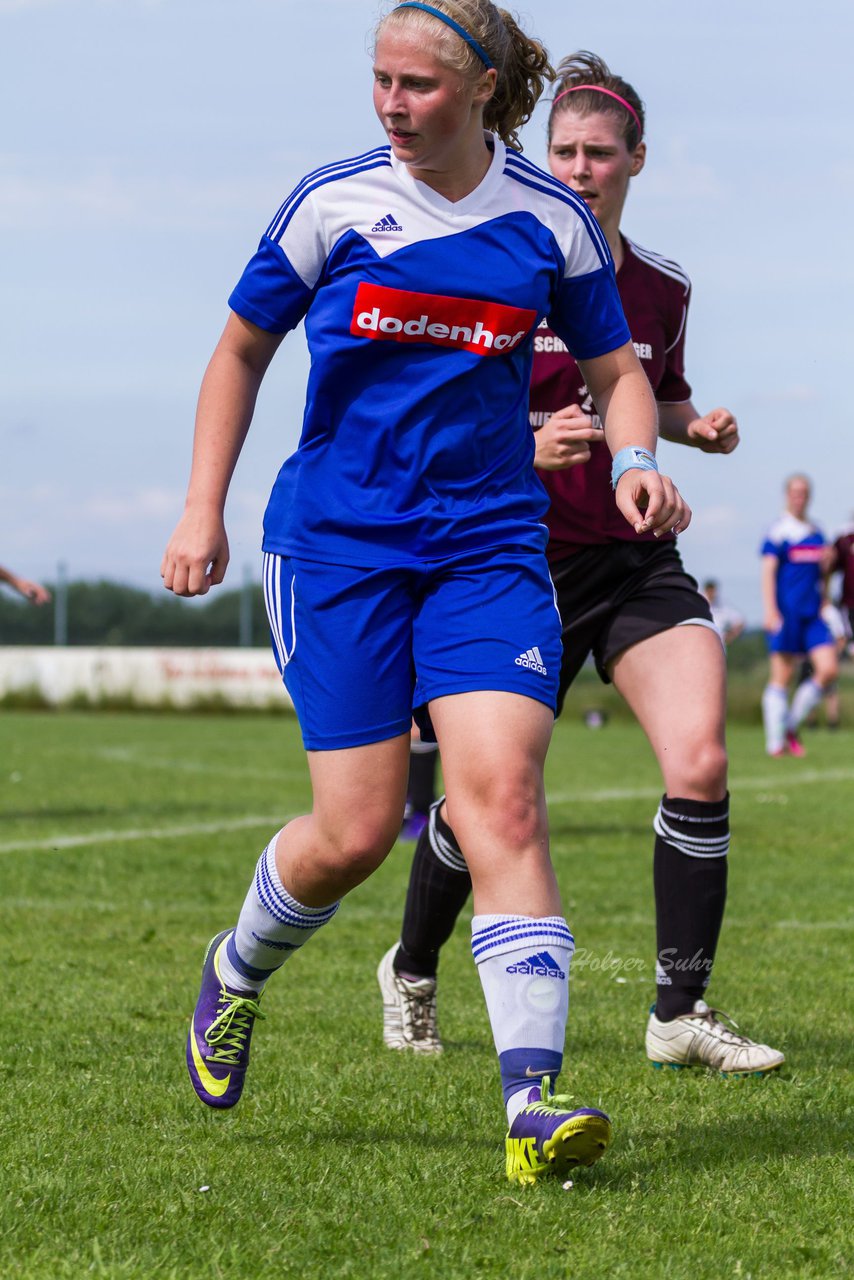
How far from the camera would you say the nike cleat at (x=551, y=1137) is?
3043mm

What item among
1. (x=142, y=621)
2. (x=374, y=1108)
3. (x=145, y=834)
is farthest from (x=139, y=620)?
(x=374, y=1108)

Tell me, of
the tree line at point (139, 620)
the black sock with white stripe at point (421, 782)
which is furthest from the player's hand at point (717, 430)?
the tree line at point (139, 620)

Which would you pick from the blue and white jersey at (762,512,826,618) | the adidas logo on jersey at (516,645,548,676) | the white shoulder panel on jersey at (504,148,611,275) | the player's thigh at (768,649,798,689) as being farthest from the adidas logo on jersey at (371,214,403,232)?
the blue and white jersey at (762,512,826,618)

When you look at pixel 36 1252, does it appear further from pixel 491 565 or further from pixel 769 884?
pixel 769 884

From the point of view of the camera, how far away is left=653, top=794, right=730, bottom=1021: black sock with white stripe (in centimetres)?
452

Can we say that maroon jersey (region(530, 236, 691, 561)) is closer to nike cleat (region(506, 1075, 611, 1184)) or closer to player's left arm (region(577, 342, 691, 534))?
player's left arm (region(577, 342, 691, 534))

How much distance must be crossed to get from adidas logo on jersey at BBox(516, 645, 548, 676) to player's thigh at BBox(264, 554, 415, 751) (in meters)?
0.26

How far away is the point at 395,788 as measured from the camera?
3.49 m

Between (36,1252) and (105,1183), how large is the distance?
44 centimetres

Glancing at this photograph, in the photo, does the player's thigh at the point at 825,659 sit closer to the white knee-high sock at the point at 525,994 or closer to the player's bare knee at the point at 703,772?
the player's bare knee at the point at 703,772

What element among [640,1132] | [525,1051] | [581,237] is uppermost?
[581,237]

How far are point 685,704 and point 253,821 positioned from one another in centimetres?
665

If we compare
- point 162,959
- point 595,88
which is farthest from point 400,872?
point 595,88

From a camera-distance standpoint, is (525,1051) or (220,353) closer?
(525,1051)
